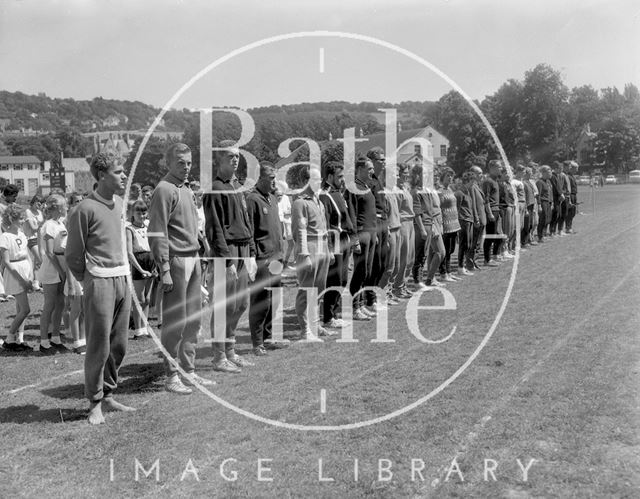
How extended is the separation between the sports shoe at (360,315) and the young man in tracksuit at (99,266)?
4687 mm

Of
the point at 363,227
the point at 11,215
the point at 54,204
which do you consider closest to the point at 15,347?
the point at 11,215

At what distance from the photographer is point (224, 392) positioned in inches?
264

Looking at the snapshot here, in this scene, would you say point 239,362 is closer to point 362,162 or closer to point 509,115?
point 362,162

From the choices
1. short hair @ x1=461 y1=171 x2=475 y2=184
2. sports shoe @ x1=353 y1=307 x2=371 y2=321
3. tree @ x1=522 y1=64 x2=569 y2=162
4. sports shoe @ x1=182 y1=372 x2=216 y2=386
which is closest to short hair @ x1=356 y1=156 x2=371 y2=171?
sports shoe @ x1=353 y1=307 x2=371 y2=321

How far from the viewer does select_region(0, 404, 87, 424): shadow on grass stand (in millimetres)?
6039

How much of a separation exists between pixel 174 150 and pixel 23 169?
126581 mm

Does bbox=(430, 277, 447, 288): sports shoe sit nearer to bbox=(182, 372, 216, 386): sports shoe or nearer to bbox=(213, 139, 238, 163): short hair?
bbox=(213, 139, 238, 163): short hair

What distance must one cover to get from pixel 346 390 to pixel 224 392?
1179mm

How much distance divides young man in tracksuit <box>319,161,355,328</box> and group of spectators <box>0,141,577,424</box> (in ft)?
0.06

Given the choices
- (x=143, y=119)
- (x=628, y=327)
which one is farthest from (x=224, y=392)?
(x=143, y=119)

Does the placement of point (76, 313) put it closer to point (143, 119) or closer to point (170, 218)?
point (170, 218)

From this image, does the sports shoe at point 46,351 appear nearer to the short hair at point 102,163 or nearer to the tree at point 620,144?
the short hair at point 102,163

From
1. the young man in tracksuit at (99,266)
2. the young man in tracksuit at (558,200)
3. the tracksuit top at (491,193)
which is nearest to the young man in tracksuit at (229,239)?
the young man in tracksuit at (99,266)

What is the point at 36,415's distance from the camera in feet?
20.3
